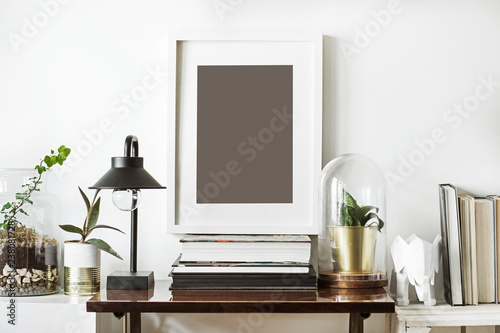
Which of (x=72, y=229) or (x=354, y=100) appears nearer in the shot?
(x=72, y=229)

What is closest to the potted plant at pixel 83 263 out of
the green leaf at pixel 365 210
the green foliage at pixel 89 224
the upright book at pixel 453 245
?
the green foliage at pixel 89 224

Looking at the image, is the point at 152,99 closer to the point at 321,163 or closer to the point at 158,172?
the point at 158,172

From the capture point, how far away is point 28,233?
5.63 feet

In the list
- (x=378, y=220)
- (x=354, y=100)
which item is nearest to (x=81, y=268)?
(x=378, y=220)

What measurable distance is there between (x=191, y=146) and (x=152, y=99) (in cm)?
21

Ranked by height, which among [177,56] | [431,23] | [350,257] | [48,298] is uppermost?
[431,23]

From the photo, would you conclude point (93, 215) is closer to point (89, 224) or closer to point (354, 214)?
point (89, 224)

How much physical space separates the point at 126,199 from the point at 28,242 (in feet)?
1.19

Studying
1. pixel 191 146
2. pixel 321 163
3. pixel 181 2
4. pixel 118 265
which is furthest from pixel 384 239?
pixel 181 2

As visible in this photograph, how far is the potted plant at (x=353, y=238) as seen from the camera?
1.64 meters

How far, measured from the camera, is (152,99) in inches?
73.0

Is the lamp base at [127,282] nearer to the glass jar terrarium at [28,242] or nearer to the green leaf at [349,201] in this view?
the glass jar terrarium at [28,242]

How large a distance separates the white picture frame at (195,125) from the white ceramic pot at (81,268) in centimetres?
26

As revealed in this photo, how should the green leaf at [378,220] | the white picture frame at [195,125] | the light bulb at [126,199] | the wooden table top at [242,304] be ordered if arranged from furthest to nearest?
the white picture frame at [195,125]
the green leaf at [378,220]
the light bulb at [126,199]
the wooden table top at [242,304]
